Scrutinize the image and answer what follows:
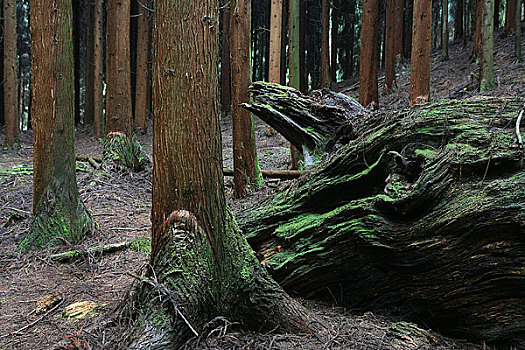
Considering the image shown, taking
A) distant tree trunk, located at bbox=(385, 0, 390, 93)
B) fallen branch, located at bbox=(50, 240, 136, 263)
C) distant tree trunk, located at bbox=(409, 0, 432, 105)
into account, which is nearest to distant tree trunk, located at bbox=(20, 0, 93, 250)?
fallen branch, located at bbox=(50, 240, 136, 263)

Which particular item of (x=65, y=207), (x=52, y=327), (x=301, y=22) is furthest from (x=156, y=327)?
(x=301, y=22)

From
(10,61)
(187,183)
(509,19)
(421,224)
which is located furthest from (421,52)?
(509,19)

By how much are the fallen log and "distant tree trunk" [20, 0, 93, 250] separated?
8.94 ft

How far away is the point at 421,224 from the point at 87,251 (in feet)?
13.2

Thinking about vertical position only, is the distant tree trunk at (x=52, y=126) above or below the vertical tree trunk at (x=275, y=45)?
below

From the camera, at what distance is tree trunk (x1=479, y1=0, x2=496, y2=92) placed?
1001 centimetres

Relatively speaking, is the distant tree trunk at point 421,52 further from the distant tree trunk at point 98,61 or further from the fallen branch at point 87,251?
the distant tree trunk at point 98,61

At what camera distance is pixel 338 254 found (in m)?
3.41

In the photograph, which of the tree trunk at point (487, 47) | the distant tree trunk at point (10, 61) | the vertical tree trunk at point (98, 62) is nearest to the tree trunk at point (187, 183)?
the tree trunk at point (487, 47)

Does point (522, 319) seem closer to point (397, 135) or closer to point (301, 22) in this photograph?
point (397, 135)

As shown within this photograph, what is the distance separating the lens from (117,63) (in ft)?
29.1

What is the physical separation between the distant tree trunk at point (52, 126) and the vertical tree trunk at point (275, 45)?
6.72m

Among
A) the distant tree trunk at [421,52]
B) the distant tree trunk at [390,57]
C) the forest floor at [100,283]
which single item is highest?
the distant tree trunk at [390,57]

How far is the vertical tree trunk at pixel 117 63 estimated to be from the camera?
8836 millimetres
